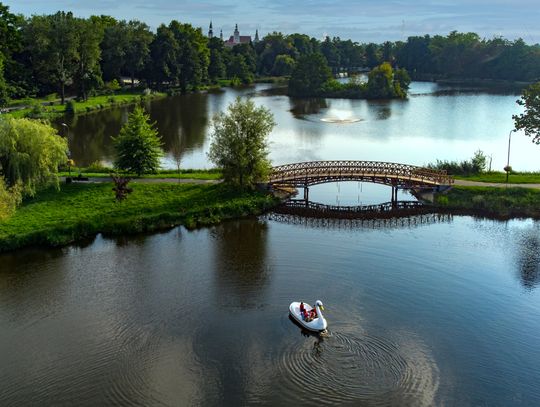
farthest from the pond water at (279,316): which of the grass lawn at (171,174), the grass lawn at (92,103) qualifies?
the grass lawn at (92,103)

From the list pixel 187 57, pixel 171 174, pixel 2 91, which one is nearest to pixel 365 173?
pixel 171 174

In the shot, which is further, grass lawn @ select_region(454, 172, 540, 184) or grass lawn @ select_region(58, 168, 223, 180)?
grass lawn @ select_region(454, 172, 540, 184)

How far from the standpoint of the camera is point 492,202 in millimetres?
53781

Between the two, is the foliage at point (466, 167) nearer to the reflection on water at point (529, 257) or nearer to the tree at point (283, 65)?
the reflection on water at point (529, 257)

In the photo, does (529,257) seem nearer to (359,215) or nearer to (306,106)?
(359,215)

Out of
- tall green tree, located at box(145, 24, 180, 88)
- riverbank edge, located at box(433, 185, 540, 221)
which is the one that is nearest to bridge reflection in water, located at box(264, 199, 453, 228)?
riverbank edge, located at box(433, 185, 540, 221)

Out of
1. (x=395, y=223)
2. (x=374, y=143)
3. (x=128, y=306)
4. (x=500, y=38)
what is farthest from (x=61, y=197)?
(x=500, y=38)

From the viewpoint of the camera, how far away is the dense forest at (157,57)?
342ft

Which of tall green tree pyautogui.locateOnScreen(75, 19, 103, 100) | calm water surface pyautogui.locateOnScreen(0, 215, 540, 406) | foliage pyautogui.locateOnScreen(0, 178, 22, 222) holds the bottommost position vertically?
calm water surface pyautogui.locateOnScreen(0, 215, 540, 406)

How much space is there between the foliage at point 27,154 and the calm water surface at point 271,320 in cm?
888

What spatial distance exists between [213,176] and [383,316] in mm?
29572

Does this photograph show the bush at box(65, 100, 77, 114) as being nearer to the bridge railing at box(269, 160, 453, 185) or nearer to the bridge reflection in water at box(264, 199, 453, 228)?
the bridge railing at box(269, 160, 453, 185)

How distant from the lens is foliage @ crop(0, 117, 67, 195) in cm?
4809

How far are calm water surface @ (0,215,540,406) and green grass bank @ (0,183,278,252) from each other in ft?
4.77
